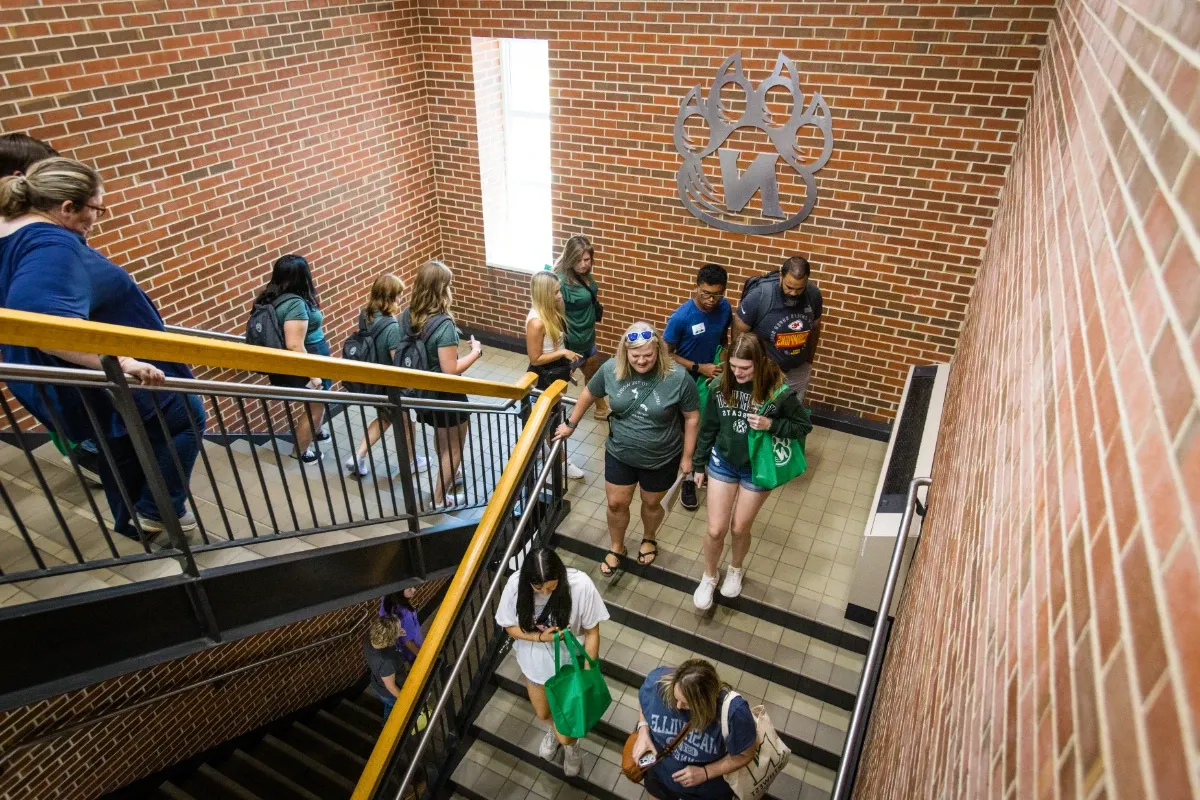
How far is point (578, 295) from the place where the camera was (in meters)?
5.39

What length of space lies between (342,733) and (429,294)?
4.63 metres

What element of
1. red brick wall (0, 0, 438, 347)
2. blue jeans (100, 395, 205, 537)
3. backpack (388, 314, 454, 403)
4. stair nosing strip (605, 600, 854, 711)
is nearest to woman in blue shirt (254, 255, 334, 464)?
backpack (388, 314, 454, 403)

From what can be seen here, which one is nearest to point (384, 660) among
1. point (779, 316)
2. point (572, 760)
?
point (572, 760)

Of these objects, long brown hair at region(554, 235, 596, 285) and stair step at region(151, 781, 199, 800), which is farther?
stair step at region(151, 781, 199, 800)

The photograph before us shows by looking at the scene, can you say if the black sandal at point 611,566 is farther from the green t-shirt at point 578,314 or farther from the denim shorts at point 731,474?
the green t-shirt at point 578,314

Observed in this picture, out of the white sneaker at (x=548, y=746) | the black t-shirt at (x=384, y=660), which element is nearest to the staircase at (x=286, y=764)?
the black t-shirt at (x=384, y=660)

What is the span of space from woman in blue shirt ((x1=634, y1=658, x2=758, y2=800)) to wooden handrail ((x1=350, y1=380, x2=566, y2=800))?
107 cm

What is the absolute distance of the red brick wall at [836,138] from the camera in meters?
5.08

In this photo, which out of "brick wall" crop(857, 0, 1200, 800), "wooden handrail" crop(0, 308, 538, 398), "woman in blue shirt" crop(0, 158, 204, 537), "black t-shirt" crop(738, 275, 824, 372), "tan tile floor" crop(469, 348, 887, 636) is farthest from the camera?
"black t-shirt" crop(738, 275, 824, 372)

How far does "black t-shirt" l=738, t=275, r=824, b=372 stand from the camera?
501cm

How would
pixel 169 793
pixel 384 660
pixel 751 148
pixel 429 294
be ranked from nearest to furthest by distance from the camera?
pixel 429 294 → pixel 384 660 → pixel 169 793 → pixel 751 148

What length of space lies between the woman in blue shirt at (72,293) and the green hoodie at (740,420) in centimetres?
257

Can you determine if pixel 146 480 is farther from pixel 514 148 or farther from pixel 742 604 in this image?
pixel 514 148

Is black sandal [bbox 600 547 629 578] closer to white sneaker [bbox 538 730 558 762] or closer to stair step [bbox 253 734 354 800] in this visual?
white sneaker [bbox 538 730 558 762]
